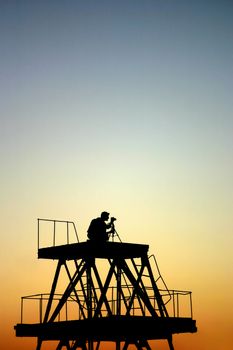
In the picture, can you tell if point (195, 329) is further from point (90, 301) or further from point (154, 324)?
point (90, 301)

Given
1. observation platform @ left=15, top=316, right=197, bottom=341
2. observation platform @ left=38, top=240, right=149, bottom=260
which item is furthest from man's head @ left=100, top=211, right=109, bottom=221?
observation platform @ left=15, top=316, right=197, bottom=341

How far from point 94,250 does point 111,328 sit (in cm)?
392

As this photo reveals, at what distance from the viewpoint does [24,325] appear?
117 ft

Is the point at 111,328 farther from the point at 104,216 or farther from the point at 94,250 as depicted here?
the point at 104,216

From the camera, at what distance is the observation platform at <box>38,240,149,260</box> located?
35094 mm

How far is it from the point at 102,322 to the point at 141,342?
625 centimetres

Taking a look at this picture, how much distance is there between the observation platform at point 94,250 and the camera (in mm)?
35094

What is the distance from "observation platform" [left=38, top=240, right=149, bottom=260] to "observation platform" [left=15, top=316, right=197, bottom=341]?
3291mm

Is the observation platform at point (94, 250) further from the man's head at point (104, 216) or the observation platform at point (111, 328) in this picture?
the observation platform at point (111, 328)

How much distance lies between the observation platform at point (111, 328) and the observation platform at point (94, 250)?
329 centimetres

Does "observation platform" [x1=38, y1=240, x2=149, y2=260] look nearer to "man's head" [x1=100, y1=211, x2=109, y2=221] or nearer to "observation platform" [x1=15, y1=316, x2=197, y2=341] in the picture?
"man's head" [x1=100, y1=211, x2=109, y2=221]

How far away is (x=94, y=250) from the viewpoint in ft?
115

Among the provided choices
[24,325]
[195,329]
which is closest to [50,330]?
[24,325]

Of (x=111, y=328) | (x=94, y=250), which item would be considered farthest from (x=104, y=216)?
(x=111, y=328)
